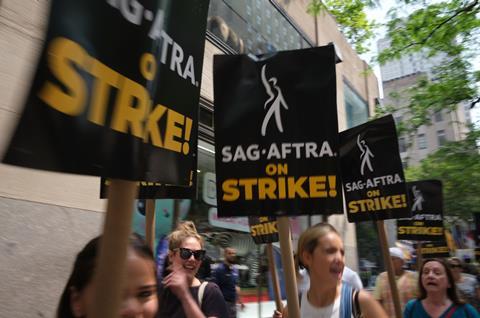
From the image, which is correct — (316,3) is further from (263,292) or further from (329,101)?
(329,101)

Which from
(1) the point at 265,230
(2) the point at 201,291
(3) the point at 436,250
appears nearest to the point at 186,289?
(2) the point at 201,291

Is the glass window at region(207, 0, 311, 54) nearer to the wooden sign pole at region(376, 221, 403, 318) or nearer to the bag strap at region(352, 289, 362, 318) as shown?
the wooden sign pole at region(376, 221, 403, 318)

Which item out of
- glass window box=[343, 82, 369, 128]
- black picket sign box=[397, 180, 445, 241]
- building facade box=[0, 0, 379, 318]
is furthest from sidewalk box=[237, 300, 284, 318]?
glass window box=[343, 82, 369, 128]

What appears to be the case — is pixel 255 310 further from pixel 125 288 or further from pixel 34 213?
pixel 125 288

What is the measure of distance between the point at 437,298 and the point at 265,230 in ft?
7.95

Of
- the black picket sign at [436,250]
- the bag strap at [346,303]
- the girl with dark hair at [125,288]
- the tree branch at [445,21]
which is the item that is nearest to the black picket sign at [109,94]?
the girl with dark hair at [125,288]

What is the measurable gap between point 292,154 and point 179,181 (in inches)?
41.7

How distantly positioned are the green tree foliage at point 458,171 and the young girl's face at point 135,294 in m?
13.1

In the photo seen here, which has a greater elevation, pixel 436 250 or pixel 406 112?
pixel 406 112

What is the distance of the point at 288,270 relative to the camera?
265 cm

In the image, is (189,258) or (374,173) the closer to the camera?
(189,258)

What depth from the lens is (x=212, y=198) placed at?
26.9 feet

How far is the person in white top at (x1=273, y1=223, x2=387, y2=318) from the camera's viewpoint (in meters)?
2.70

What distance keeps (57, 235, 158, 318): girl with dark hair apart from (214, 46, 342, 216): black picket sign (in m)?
1.32
